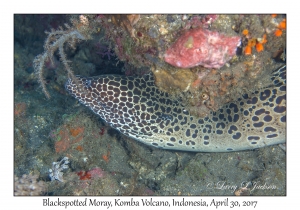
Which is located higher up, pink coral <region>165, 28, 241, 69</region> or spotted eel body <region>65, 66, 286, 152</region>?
pink coral <region>165, 28, 241, 69</region>

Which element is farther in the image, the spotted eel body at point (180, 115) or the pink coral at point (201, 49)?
the spotted eel body at point (180, 115)

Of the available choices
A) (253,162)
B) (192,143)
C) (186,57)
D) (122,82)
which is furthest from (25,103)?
A: (253,162)

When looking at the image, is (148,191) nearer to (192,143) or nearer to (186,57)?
(192,143)

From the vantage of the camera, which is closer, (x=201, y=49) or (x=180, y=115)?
(x=201, y=49)

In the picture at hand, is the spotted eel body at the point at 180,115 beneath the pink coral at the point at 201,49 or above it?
beneath

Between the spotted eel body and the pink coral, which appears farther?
the spotted eel body

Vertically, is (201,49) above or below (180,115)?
above
